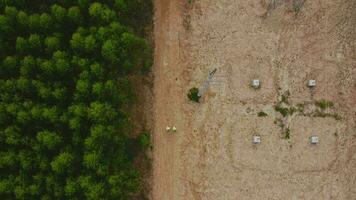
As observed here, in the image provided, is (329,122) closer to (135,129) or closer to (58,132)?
(135,129)

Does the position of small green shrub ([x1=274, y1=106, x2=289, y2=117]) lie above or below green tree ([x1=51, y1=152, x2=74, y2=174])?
above

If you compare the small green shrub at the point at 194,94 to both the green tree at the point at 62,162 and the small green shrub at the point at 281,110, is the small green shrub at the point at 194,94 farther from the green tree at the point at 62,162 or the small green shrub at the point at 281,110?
the green tree at the point at 62,162

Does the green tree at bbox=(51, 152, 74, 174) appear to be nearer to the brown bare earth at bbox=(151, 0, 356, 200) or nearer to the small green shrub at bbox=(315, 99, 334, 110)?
the brown bare earth at bbox=(151, 0, 356, 200)

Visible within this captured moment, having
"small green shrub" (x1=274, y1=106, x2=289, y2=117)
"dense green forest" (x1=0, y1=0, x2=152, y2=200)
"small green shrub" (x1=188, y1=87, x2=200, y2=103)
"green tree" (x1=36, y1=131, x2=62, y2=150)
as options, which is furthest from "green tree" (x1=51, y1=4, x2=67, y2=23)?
"small green shrub" (x1=274, y1=106, x2=289, y2=117)

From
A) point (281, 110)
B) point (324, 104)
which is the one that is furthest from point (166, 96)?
point (324, 104)

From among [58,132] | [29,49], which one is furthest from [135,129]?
[29,49]

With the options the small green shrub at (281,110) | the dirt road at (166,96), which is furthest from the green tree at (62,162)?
the small green shrub at (281,110)

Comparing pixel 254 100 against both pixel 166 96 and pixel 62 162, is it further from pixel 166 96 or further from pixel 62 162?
pixel 62 162
